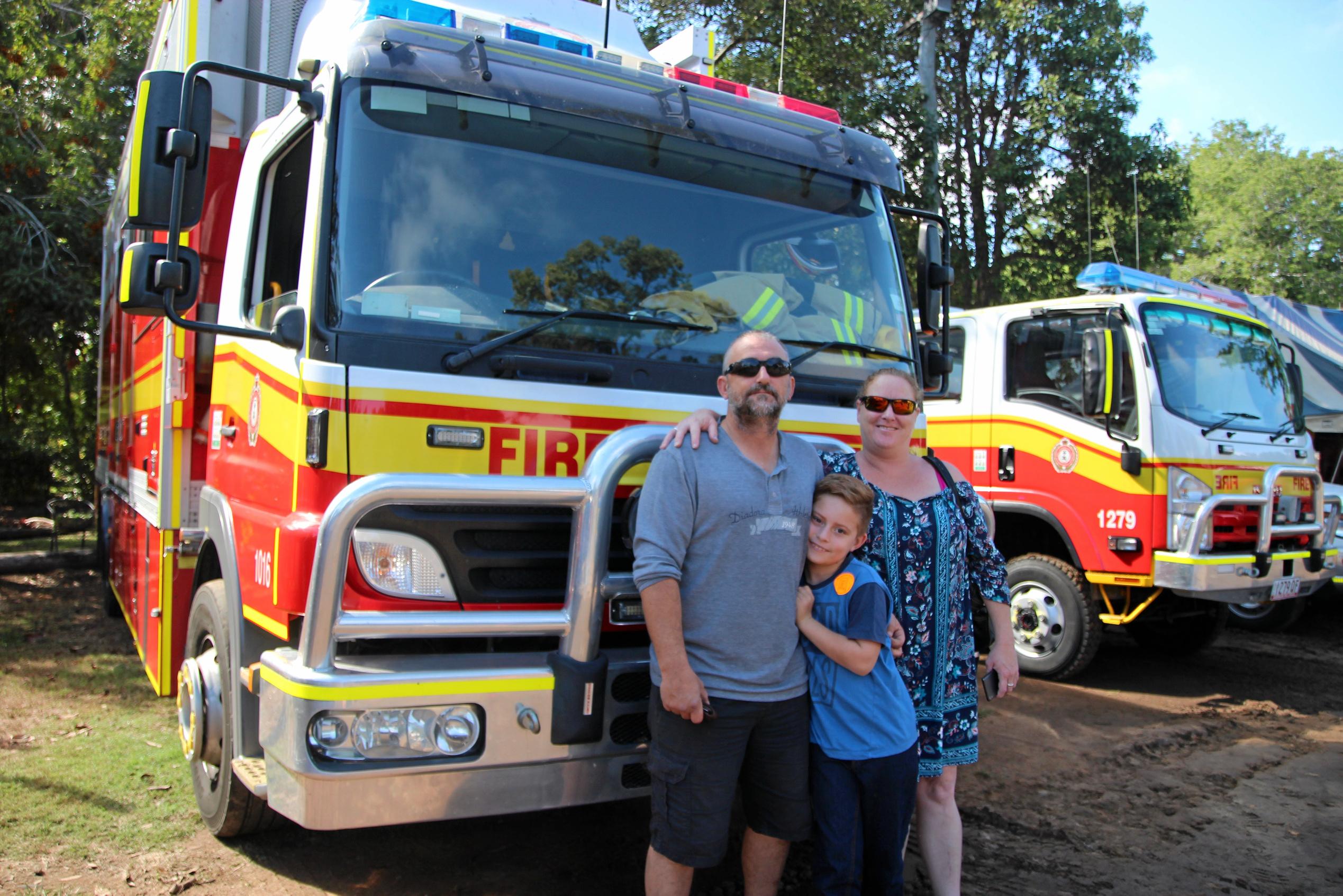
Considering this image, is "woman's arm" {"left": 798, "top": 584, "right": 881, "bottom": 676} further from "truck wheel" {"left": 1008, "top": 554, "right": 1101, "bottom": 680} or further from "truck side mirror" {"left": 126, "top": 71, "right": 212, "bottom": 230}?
"truck wheel" {"left": 1008, "top": 554, "right": 1101, "bottom": 680}

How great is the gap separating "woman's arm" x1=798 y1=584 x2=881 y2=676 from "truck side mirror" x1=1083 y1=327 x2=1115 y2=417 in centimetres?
425

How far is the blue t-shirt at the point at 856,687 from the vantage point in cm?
270

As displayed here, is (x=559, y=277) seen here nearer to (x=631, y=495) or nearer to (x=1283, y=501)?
(x=631, y=495)

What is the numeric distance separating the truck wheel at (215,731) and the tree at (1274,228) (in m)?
29.8

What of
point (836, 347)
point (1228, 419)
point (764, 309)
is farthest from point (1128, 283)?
point (764, 309)

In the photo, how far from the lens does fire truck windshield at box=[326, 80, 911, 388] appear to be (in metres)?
2.94

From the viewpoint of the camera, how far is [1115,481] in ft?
20.9

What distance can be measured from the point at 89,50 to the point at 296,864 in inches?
425

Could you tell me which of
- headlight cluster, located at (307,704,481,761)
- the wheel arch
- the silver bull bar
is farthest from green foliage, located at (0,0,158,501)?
the silver bull bar

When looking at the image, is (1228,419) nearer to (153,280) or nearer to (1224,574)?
(1224,574)

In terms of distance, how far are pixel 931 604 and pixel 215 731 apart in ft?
7.84

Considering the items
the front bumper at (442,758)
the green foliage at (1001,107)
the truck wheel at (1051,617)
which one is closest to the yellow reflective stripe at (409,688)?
the front bumper at (442,758)

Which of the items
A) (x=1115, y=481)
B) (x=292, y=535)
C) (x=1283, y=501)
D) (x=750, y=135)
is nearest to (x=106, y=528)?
(x=292, y=535)

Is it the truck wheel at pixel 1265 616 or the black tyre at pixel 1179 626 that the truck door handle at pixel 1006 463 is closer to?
the black tyre at pixel 1179 626
